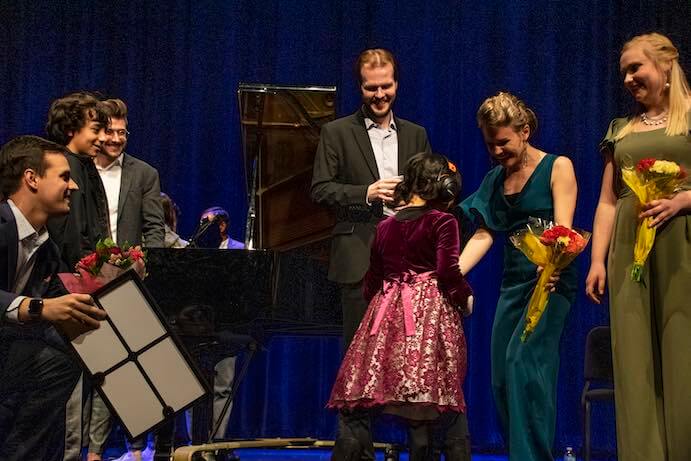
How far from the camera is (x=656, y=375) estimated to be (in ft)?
12.1

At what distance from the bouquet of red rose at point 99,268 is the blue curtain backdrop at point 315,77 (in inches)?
177

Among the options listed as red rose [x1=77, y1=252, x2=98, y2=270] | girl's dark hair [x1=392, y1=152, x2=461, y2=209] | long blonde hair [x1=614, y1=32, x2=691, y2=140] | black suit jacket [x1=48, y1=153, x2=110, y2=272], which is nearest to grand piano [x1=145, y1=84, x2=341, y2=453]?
black suit jacket [x1=48, y1=153, x2=110, y2=272]

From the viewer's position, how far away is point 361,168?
475 cm

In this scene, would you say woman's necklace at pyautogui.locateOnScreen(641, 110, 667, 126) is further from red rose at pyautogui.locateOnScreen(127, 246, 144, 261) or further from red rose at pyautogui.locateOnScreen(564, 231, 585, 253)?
red rose at pyautogui.locateOnScreen(127, 246, 144, 261)

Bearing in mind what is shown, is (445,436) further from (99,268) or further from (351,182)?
(99,268)

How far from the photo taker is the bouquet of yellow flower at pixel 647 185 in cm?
353

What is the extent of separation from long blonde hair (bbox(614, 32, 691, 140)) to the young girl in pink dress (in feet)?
2.92

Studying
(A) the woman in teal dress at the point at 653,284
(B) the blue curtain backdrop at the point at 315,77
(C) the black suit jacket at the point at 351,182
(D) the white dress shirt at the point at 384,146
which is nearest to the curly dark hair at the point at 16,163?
(C) the black suit jacket at the point at 351,182

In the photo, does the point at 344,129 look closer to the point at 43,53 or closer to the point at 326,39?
the point at 326,39

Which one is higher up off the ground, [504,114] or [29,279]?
[504,114]

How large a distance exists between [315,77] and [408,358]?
500 centimetres

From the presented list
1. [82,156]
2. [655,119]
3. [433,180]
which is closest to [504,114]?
[433,180]

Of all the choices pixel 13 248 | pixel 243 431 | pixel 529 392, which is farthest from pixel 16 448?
pixel 243 431

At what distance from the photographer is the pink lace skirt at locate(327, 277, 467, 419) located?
3.74 meters
